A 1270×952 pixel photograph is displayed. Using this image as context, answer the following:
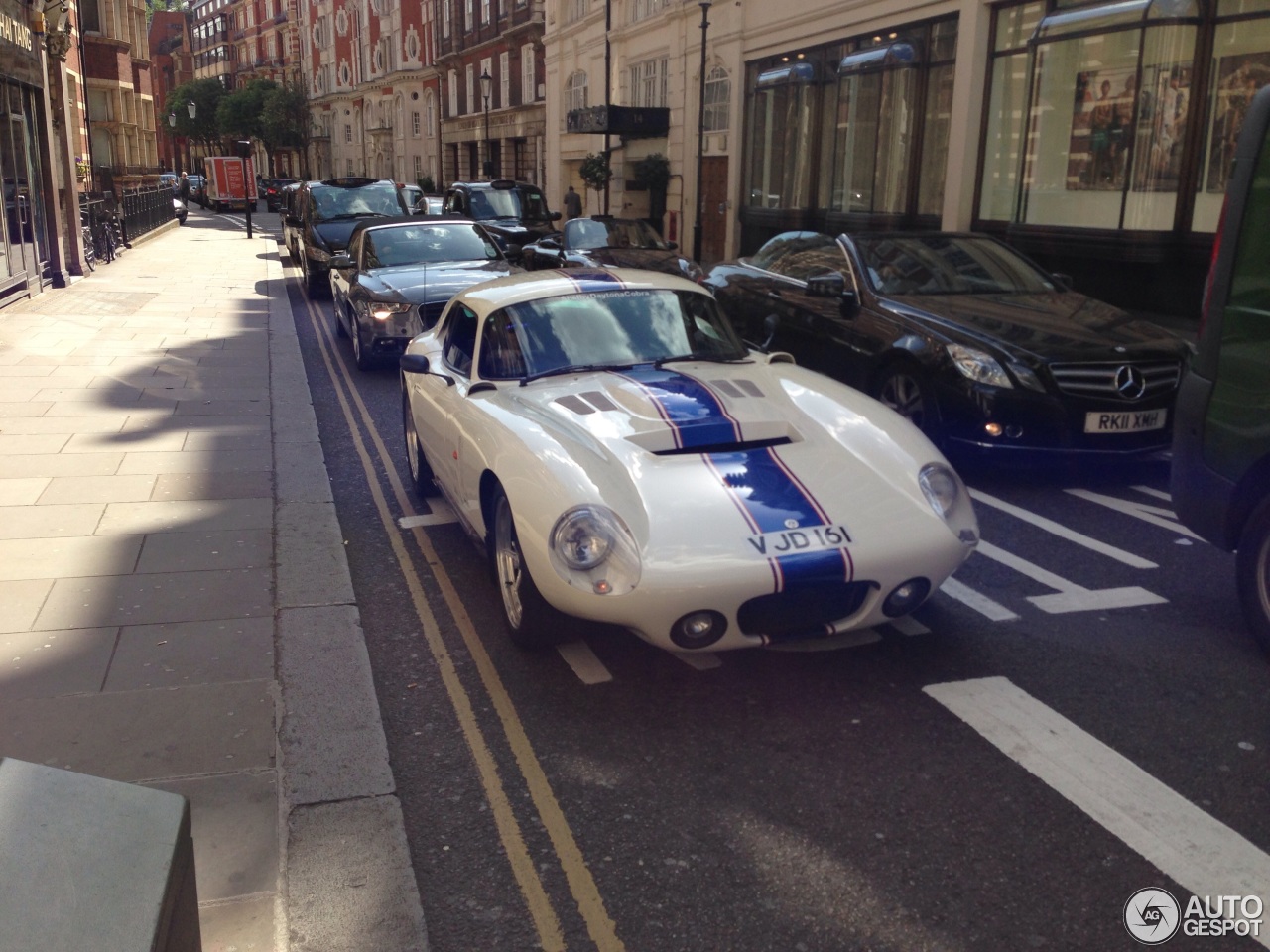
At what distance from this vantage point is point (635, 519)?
405 centimetres

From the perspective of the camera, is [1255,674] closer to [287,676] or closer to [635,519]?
[635,519]

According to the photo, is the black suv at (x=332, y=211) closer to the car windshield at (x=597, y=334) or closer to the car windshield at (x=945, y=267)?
the car windshield at (x=945, y=267)

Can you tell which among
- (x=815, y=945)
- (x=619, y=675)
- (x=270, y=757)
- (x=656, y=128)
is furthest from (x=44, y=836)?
(x=656, y=128)

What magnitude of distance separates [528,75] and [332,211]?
28.0m

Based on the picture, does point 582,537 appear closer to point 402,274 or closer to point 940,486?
A: point 940,486

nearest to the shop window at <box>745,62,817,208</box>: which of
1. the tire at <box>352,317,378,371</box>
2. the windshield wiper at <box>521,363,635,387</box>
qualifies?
the tire at <box>352,317,378,371</box>

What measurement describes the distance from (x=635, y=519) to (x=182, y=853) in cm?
248

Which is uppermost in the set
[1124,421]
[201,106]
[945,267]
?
[201,106]

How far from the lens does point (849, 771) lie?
373 cm

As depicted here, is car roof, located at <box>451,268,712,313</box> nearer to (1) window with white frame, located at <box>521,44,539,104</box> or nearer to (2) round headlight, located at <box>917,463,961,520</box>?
(2) round headlight, located at <box>917,463,961,520</box>

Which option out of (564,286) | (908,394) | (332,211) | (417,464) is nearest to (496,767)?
(564,286)

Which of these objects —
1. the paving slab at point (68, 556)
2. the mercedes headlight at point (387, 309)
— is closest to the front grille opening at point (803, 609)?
the paving slab at point (68, 556)

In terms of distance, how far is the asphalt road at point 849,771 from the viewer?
3.02 m

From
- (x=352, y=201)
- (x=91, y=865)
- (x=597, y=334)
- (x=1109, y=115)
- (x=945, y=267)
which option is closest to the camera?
(x=91, y=865)
